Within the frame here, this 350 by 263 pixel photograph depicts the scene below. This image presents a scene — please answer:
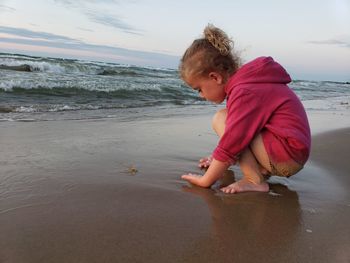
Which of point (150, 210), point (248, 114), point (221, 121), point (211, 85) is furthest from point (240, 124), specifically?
point (150, 210)

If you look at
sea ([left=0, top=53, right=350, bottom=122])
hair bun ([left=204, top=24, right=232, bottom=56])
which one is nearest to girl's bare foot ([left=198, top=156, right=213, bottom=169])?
hair bun ([left=204, top=24, right=232, bottom=56])

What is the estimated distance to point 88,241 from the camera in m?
1.58

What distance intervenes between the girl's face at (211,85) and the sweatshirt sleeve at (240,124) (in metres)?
0.23

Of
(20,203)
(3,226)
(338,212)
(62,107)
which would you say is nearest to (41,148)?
(20,203)

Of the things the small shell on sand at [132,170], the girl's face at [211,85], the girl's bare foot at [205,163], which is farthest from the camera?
the girl's bare foot at [205,163]

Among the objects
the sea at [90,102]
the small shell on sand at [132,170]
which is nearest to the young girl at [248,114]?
the small shell on sand at [132,170]

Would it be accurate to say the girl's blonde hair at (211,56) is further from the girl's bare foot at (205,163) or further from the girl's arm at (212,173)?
the girl's bare foot at (205,163)

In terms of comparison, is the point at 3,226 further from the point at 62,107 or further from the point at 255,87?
the point at 62,107

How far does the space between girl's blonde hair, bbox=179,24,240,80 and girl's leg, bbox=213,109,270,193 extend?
0.27m

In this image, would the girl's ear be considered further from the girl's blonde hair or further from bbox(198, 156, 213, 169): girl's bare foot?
bbox(198, 156, 213, 169): girl's bare foot

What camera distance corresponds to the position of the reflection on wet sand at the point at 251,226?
1567mm

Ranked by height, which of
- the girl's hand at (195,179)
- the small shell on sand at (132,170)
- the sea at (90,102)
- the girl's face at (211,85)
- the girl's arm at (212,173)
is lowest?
the sea at (90,102)

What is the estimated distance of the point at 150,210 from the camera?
1.97 m

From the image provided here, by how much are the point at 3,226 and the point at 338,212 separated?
5.20 ft
